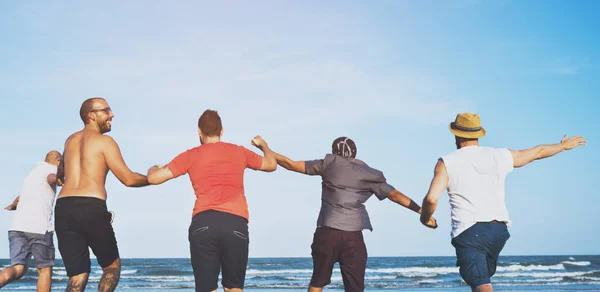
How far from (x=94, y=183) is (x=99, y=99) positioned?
2.80 feet

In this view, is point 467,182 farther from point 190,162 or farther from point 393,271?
point 393,271

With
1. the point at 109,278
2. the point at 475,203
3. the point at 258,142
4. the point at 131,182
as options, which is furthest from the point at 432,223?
the point at 109,278

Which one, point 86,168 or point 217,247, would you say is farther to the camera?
point 86,168

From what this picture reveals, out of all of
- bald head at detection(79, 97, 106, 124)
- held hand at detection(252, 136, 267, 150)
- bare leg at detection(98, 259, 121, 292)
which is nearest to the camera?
bare leg at detection(98, 259, 121, 292)

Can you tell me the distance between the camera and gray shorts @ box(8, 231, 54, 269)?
313 inches

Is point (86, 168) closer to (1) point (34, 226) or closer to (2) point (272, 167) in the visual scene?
(2) point (272, 167)

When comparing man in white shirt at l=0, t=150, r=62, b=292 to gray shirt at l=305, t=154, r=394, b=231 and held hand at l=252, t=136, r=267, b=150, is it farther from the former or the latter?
gray shirt at l=305, t=154, r=394, b=231

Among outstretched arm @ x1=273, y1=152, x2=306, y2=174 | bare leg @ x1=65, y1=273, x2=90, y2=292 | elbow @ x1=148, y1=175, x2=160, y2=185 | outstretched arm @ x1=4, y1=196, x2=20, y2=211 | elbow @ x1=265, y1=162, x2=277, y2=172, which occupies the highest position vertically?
outstretched arm @ x1=273, y1=152, x2=306, y2=174

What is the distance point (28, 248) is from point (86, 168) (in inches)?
102

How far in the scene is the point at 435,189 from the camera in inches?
228

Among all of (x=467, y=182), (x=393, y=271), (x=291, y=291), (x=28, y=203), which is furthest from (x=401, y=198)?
(x=393, y=271)

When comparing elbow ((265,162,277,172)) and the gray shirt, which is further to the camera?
the gray shirt

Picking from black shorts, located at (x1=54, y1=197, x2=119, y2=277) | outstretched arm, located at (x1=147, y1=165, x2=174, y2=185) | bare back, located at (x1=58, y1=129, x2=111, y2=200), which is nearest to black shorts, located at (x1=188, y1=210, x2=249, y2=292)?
outstretched arm, located at (x1=147, y1=165, x2=174, y2=185)

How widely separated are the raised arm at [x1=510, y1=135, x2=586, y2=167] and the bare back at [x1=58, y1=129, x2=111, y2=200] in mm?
3831
